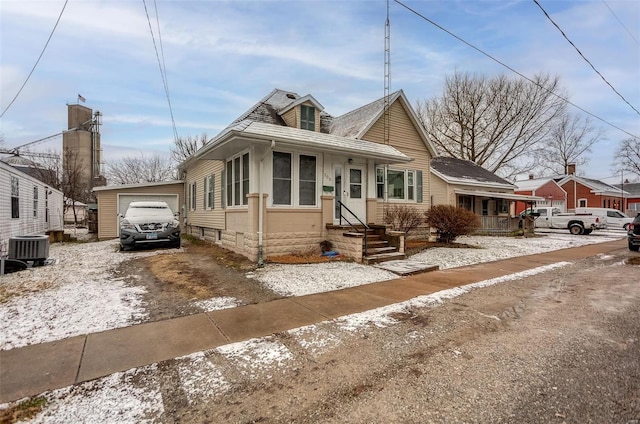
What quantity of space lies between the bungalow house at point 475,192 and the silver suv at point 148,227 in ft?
43.7

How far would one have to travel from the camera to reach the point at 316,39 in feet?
35.1

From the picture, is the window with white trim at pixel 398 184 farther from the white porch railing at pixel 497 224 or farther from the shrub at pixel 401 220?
the white porch railing at pixel 497 224

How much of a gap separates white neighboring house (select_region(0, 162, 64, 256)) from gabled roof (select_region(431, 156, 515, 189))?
61.8 feet

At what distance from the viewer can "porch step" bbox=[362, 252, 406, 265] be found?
28.4 ft

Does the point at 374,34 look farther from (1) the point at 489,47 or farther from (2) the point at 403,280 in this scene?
(2) the point at 403,280

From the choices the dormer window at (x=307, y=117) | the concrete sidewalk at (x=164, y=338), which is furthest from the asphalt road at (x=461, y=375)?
the dormer window at (x=307, y=117)

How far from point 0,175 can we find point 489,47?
16.4 m

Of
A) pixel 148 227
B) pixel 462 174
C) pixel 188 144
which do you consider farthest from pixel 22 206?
pixel 462 174

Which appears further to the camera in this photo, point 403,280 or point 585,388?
point 403,280

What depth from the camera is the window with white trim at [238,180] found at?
946 centimetres

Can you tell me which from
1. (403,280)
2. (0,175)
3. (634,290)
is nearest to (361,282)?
(403,280)

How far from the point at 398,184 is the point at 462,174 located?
27.9 feet

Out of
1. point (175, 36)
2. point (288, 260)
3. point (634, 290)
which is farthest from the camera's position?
point (175, 36)

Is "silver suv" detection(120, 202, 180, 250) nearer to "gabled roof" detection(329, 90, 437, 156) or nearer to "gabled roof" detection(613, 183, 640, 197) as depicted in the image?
"gabled roof" detection(329, 90, 437, 156)
